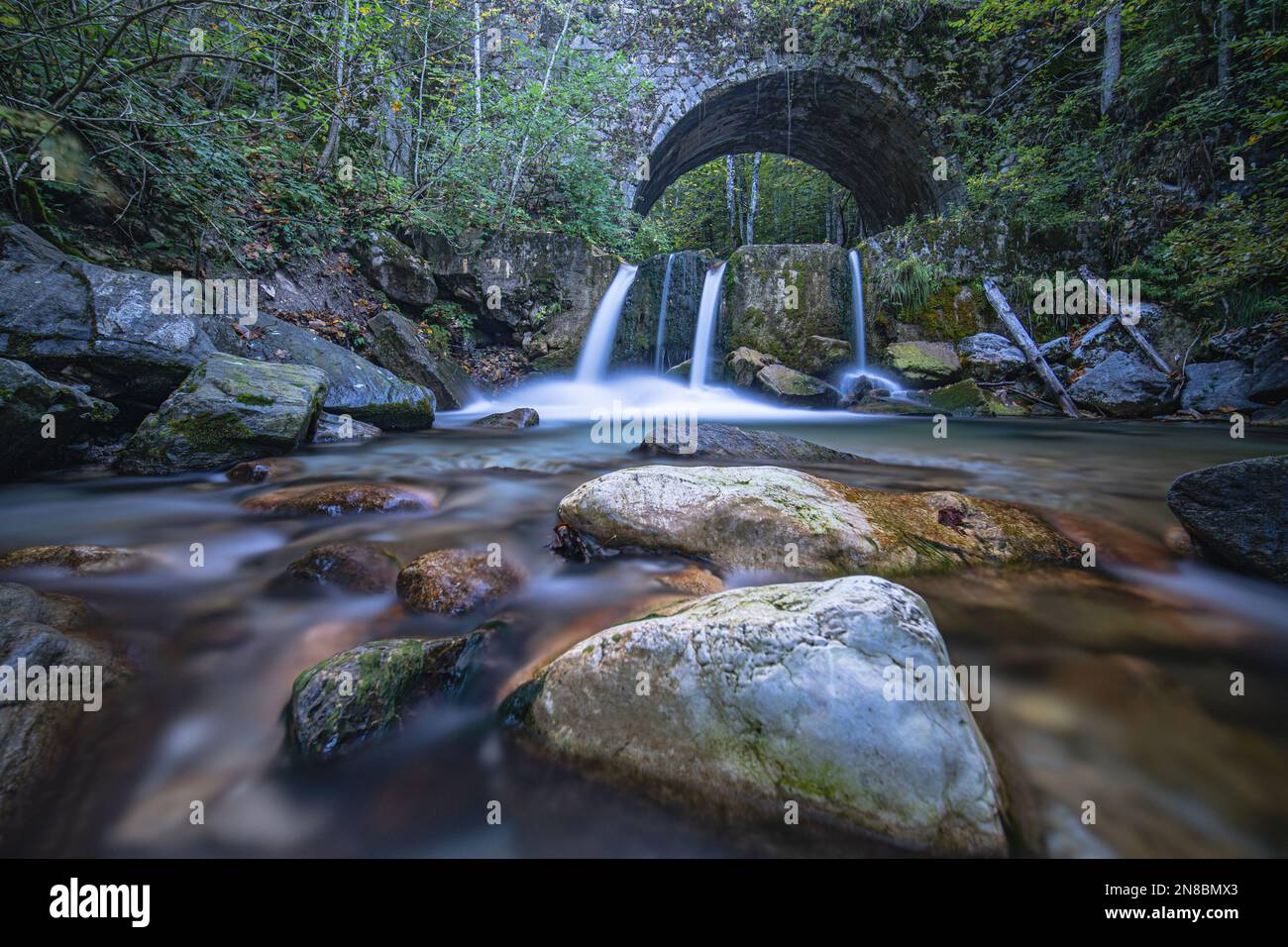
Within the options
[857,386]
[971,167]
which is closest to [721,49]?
[971,167]

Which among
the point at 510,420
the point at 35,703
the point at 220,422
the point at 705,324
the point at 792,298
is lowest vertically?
the point at 35,703

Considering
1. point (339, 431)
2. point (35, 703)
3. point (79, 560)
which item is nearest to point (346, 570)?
point (35, 703)

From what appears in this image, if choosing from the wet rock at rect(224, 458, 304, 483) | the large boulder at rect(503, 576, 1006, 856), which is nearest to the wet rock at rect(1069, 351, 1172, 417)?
the large boulder at rect(503, 576, 1006, 856)

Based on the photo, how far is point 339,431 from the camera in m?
5.66

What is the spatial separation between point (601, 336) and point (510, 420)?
4.51 meters

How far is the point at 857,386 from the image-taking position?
9.38 meters

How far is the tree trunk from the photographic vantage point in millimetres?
9523

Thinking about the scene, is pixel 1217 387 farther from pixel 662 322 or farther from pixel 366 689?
pixel 366 689

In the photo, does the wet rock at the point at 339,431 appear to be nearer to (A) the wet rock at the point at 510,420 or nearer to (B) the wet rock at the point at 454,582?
(A) the wet rock at the point at 510,420

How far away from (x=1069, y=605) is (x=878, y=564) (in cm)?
76

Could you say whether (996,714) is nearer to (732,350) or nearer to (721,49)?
(732,350)

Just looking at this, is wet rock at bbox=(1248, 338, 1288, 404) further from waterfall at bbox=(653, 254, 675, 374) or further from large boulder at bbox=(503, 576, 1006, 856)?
large boulder at bbox=(503, 576, 1006, 856)

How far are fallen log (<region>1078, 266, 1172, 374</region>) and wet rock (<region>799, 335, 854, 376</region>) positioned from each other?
4.22 metres

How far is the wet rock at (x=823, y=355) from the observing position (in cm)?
1006
